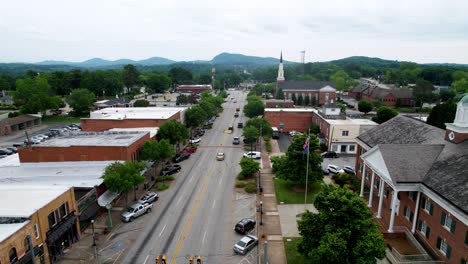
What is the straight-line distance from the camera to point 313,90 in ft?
415

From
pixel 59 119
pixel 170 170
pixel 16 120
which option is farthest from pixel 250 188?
pixel 59 119

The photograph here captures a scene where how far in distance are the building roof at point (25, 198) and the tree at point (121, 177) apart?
458 cm

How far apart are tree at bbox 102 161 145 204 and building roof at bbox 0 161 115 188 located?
2.45 metres

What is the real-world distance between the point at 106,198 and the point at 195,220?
35.3ft

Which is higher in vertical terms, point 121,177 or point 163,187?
point 121,177

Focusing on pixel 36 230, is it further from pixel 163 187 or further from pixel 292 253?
pixel 292 253

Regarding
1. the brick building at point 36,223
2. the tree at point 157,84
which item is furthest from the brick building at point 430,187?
the tree at point 157,84

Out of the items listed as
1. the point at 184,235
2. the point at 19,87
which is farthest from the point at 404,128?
the point at 19,87

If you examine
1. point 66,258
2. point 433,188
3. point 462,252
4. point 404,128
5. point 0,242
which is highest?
point 404,128

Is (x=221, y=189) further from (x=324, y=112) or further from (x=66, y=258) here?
(x=324, y=112)

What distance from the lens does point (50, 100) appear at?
303 ft

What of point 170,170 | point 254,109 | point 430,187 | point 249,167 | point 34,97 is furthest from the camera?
point 34,97

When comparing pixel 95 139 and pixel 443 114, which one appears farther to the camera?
pixel 443 114

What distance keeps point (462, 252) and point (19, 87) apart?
381ft
